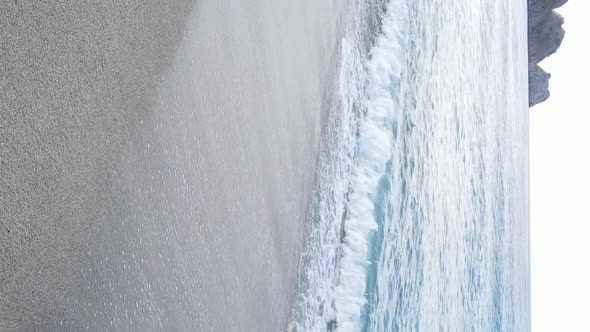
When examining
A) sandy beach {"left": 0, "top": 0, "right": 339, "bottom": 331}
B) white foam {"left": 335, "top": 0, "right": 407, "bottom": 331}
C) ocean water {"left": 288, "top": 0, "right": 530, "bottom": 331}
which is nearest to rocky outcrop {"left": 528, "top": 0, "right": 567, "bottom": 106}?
ocean water {"left": 288, "top": 0, "right": 530, "bottom": 331}

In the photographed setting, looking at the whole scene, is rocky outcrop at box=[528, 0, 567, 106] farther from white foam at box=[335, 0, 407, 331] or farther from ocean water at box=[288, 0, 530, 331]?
white foam at box=[335, 0, 407, 331]

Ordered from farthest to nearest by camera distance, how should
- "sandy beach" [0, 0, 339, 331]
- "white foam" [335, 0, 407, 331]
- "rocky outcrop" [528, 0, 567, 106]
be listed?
"rocky outcrop" [528, 0, 567, 106] → "white foam" [335, 0, 407, 331] → "sandy beach" [0, 0, 339, 331]

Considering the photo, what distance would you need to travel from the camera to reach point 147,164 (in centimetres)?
75

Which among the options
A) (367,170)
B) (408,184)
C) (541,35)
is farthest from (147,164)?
(541,35)

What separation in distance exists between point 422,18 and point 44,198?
2.06 m

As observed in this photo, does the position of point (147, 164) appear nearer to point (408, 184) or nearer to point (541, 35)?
point (408, 184)

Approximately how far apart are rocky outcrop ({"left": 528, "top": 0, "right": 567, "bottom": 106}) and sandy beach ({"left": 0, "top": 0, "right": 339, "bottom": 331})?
7482 mm

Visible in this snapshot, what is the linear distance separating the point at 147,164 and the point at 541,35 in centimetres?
828

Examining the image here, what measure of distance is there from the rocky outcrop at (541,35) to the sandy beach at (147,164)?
748 cm

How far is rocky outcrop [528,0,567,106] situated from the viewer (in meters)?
8.23

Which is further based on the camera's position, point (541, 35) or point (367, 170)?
point (541, 35)

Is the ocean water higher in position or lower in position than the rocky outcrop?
lower

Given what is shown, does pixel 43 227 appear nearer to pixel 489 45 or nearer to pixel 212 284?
pixel 212 284

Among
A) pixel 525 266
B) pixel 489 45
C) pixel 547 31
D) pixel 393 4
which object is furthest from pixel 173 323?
pixel 547 31
